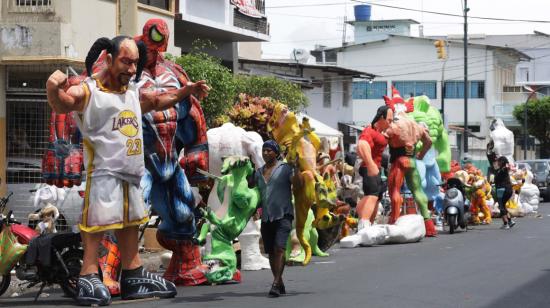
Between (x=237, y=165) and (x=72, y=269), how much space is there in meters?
2.87

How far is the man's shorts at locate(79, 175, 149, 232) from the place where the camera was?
10664 mm

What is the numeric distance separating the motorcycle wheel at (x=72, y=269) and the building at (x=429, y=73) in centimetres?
5218

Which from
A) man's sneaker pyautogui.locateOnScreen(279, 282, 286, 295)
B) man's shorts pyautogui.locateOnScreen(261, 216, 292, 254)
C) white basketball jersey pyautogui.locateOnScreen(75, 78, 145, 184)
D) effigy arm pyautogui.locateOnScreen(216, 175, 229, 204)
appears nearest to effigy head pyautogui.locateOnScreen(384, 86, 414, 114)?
effigy arm pyautogui.locateOnScreen(216, 175, 229, 204)

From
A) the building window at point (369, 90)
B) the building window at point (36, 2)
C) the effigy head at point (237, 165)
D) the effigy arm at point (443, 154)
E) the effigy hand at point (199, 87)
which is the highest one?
the building window at point (36, 2)

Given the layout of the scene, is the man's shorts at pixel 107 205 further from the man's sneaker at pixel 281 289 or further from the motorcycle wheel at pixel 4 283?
the man's sneaker at pixel 281 289

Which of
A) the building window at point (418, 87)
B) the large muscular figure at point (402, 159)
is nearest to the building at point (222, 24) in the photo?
the large muscular figure at point (402, 159)

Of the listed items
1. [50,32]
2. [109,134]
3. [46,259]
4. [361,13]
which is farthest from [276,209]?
[361,13]

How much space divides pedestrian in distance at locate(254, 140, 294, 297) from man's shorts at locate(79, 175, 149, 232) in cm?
166

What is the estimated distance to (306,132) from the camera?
14070 millimetres

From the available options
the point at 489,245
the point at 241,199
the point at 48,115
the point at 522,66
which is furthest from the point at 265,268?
the point at 522,66

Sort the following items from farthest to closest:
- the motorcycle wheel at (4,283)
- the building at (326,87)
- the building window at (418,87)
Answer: the building window at (418,87), the building at (326,87), the motorcycle wheel at (4,283)

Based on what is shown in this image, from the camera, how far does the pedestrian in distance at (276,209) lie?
1165 centimetres

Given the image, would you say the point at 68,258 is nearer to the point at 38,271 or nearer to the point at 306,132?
the point at 38,271

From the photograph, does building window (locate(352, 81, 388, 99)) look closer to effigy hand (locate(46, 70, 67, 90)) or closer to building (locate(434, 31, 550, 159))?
building (locate(434, 31, 550, 159))
